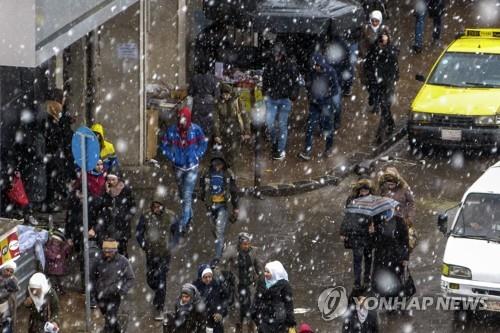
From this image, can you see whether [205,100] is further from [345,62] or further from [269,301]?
[269,301]

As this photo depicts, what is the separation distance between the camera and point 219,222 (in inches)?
737

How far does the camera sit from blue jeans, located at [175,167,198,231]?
64.8 ft

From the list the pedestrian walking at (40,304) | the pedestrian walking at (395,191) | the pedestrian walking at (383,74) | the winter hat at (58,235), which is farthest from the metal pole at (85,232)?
the pedestrian walking at (383,74)

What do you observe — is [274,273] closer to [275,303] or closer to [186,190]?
[275,303]

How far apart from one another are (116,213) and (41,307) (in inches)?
100.0

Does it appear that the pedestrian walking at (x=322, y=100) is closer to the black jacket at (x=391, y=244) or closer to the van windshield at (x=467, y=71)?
the van windshield at (x=467, y=71)

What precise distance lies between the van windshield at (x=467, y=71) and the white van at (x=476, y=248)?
5379mm

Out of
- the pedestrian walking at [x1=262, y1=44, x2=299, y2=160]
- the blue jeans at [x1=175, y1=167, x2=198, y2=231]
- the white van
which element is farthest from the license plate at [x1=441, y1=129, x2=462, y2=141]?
the blue jeans at [x1=175, y1=167, x2=198, y2=231]

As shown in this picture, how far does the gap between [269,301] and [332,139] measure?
25.9ft

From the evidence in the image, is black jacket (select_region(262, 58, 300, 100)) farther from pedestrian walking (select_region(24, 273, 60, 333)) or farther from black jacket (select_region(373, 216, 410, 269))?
pedestrian walking (select_region(24, 273, 60, 333))

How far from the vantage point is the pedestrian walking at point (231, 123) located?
21.2 metres

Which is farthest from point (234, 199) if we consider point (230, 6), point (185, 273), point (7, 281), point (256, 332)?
point (230, 6)

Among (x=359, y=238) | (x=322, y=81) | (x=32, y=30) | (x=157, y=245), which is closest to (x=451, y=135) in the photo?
(x=322, y=81)

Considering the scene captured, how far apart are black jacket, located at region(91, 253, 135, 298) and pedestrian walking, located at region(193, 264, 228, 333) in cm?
96
